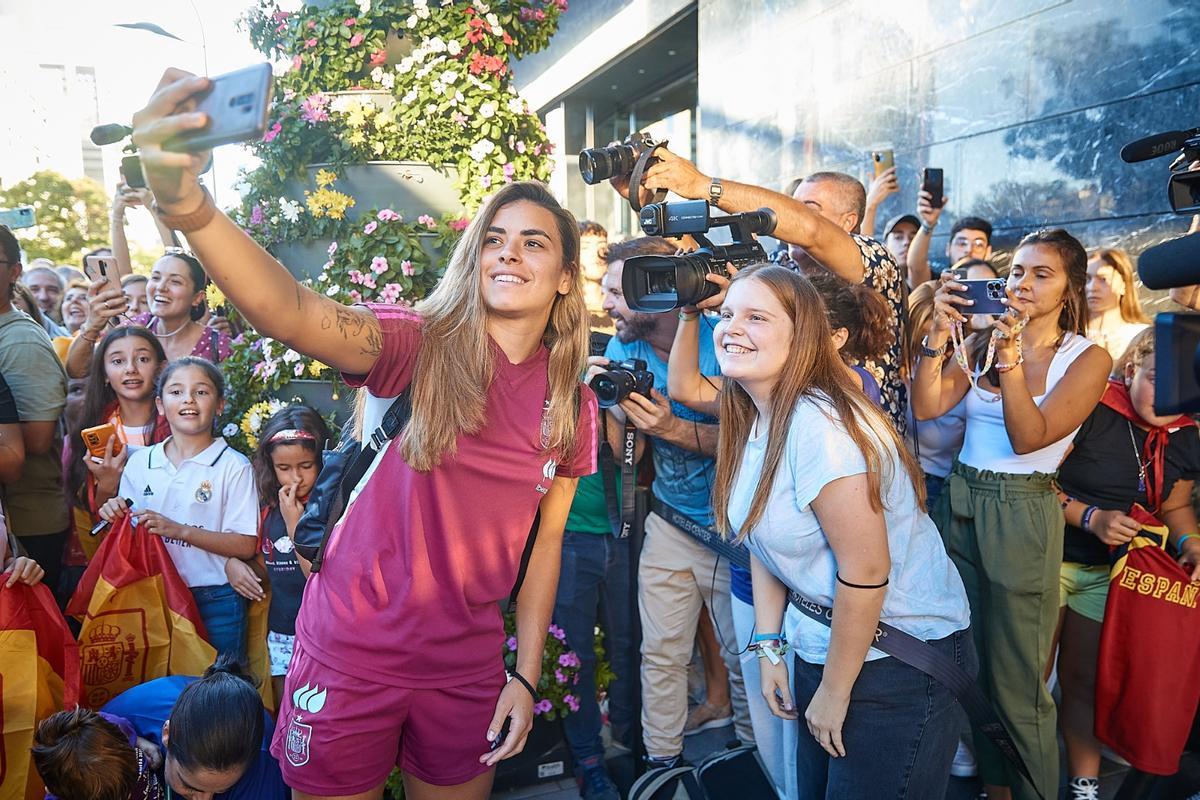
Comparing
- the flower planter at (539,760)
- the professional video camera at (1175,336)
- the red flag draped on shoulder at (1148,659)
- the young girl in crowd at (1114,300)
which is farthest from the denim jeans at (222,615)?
the young girl in crowd at (1114,300)

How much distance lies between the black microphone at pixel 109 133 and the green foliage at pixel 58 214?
63.2 ft

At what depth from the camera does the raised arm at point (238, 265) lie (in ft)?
3.96

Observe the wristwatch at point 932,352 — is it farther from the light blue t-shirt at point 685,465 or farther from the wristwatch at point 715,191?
the wristwatch at point 715,191

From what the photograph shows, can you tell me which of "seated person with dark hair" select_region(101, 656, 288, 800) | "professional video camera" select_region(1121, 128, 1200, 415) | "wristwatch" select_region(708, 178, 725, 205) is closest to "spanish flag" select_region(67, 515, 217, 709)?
"seated person with dark hair" select_region(101, 656, 288, 800)

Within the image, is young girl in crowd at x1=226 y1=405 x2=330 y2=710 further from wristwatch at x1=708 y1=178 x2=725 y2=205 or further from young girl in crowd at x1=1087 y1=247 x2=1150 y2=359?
young girl in crowd at x1=1087 y1=247 x2=1150 y2=359

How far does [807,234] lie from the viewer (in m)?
2.57

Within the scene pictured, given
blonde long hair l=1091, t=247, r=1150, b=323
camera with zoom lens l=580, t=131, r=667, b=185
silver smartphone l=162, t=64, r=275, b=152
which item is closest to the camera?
silver smartphone l=162, t=64, r=275, b=152

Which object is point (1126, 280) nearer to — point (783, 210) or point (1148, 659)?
point (1148, 659)

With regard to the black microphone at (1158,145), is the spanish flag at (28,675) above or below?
below

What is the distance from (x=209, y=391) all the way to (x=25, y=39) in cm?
134

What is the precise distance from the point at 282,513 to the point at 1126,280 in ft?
12.5

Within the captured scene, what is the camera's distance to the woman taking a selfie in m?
1.78

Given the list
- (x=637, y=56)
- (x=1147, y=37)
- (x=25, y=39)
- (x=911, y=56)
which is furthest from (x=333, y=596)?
(x=637, y=56)

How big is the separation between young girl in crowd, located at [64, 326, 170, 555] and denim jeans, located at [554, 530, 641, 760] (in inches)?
69.7
